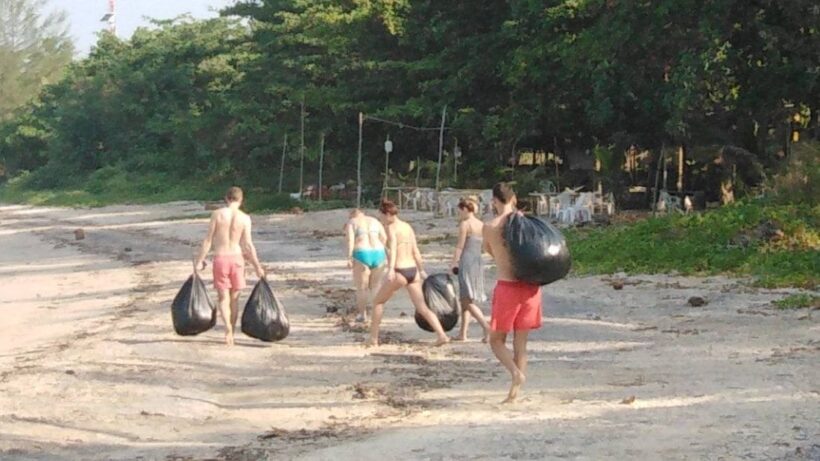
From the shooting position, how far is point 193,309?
12.9 meters

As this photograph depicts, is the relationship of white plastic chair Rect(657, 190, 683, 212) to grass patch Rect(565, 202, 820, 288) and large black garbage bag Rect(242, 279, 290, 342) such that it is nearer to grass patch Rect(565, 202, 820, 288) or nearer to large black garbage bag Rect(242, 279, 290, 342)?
grass patch Rect(565, 202, 820, 288)

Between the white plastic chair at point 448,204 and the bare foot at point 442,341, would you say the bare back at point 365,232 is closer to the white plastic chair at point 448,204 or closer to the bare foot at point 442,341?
the bare foot at point 442,341

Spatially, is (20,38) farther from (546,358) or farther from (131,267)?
(546,358)

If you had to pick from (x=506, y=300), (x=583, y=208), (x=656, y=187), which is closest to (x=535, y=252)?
(x=506, y=300)

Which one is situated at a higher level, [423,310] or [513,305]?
[513,305]

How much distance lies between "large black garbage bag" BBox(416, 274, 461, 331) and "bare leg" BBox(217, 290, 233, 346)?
1893 mm

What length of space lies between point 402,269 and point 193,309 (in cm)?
220

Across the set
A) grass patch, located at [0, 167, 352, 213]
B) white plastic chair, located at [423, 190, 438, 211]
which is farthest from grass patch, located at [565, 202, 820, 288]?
grass patch, located at [0, 167, 352, 213]

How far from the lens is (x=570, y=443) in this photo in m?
7.77

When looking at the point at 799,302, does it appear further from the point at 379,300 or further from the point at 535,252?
the point at 535,252

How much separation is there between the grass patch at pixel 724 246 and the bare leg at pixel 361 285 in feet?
17.0

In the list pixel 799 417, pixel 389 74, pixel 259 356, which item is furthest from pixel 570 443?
pixel 389 74

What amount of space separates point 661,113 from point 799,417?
2268 cm

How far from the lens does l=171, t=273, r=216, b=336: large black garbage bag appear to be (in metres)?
12.9
